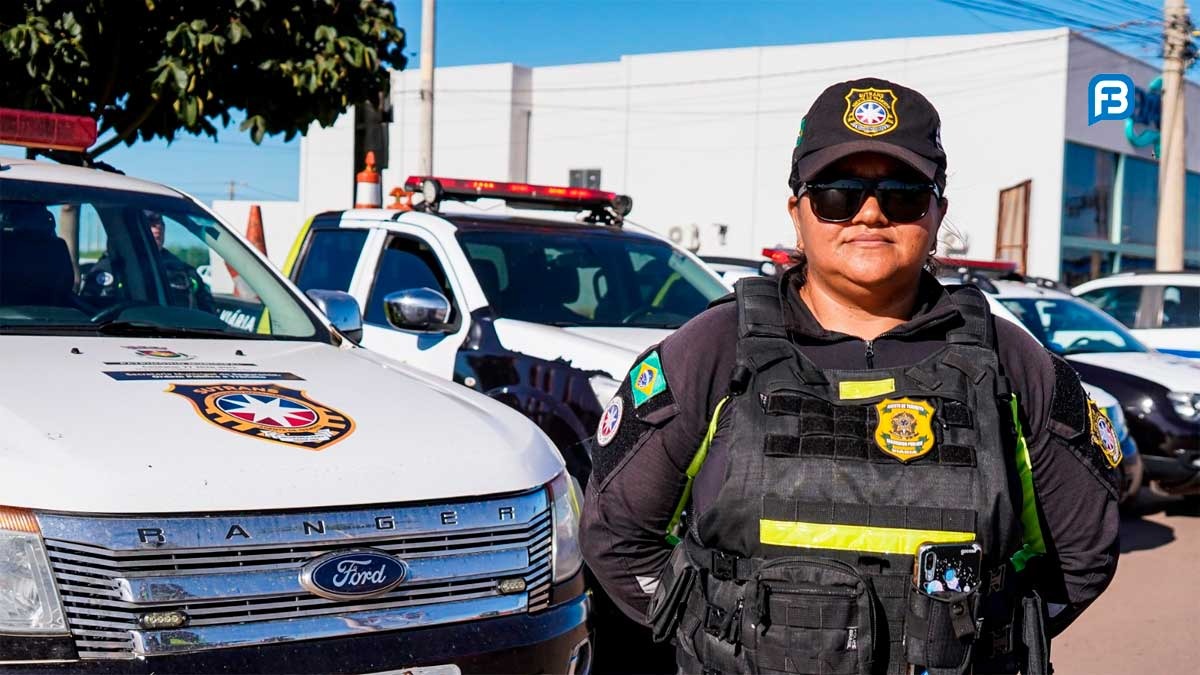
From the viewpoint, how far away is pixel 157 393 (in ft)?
10.0

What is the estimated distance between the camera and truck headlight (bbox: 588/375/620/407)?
4.58 m

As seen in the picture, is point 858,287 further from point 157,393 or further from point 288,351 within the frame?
point 288,351

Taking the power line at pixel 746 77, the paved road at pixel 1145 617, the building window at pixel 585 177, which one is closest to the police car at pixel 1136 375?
the paved road at pixel 1145 617

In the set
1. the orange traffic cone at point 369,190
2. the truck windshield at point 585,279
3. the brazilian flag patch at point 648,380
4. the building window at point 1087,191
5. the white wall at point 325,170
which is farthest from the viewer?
the white wall at point 325,170

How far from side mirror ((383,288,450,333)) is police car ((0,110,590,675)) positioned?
1.29m


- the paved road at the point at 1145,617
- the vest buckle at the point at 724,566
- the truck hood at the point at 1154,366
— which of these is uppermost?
the vest buckle at the point at 724,566

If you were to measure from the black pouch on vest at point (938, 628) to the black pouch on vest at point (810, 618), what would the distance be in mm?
63

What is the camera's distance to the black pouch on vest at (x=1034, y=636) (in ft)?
6.46

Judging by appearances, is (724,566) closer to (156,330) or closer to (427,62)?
(156,330)

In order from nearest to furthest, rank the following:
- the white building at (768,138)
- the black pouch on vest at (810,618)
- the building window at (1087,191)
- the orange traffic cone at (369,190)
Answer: the black pouch on vest at (810,618) < the orange traffic cone at (369,190) < the white building at (768,138) < the building window at (1087,191)

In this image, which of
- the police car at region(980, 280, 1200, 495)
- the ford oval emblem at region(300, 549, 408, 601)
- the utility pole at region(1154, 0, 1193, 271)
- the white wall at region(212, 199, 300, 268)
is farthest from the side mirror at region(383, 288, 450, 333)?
the white wall at region(212, 199, 300, 268)

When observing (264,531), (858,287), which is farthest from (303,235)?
(858,287)

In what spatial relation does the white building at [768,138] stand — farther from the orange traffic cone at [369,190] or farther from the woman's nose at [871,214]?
the woman's nose at [871,214]

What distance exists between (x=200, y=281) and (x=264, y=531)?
71.7 inches
